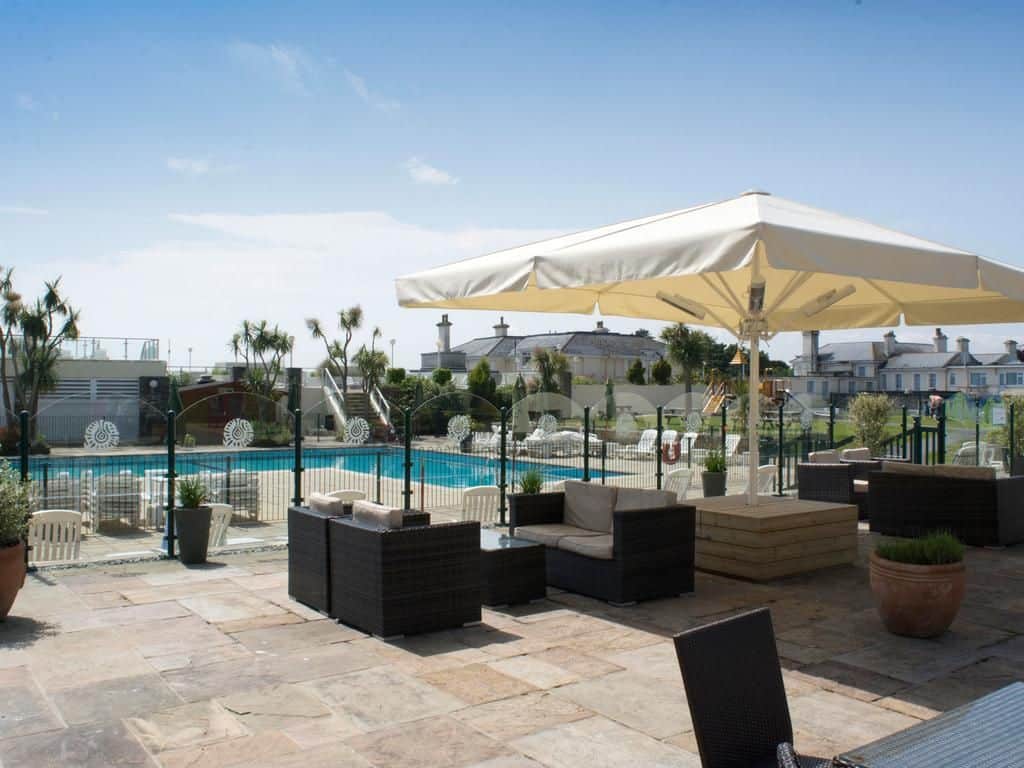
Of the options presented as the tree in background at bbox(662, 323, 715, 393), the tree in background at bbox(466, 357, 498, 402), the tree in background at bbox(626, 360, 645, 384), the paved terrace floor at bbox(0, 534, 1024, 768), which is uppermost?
the tree in background at bbox(662, 323, 715, 393)

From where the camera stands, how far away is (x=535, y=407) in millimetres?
28656

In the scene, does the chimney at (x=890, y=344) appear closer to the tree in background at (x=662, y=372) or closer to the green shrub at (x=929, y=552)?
the tree in background at (x=662, y=372)

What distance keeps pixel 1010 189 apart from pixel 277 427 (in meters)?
11.8

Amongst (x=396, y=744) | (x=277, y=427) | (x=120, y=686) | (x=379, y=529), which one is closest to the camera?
(x=396, y=744)

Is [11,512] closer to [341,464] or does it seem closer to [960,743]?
[960,743]

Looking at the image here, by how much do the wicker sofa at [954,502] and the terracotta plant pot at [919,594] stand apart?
3.82m

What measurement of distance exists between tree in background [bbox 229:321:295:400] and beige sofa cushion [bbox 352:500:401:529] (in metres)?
30.7

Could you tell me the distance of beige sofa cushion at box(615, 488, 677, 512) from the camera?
21.8 feet

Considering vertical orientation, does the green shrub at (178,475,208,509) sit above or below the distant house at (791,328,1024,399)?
below

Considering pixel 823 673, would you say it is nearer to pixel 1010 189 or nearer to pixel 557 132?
pixel 557 132

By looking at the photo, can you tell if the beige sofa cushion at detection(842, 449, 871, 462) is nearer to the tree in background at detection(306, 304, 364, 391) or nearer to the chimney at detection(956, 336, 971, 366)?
the tree in background at detection(306, 304, 364, 391)

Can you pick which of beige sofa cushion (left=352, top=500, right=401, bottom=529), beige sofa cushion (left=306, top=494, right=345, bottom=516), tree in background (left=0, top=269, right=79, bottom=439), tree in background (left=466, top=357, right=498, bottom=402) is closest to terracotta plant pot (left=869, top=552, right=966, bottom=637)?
beige sofa cushion (left=352, top=500, right=401, bottom=529)

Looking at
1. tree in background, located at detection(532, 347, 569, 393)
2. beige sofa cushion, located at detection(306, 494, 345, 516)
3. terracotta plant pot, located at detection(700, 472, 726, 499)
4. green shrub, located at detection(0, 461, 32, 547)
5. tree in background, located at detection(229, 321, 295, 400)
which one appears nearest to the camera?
green shrub, located at detection(0, 461, 32, 547)

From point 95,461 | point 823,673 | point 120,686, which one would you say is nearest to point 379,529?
point 120,686
